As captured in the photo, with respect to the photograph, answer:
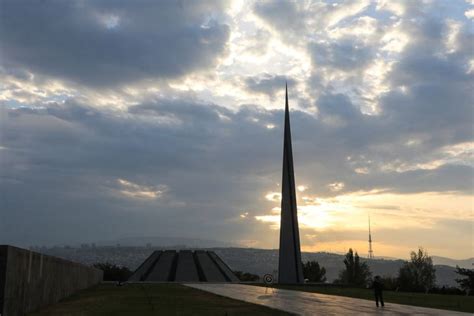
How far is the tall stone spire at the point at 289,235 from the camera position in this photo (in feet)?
195

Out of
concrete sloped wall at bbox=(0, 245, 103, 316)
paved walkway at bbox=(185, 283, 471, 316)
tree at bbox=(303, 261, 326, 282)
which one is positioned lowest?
tree at bbox=(303, 261, 326, 282)

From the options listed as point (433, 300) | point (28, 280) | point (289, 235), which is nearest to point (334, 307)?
point (433, 300)

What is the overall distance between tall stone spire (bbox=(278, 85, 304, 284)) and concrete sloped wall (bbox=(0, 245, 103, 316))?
34939 mm

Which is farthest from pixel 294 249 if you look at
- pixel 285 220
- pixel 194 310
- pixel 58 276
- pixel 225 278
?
pixel 194 310

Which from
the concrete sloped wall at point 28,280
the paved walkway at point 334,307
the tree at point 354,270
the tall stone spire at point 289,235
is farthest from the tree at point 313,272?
the concrete sloped wall at point 28,280

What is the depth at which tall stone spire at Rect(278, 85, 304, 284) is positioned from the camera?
195 ft

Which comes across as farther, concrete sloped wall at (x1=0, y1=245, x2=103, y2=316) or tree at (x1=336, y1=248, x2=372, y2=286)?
tree at (x1=336, y1=248, x2=372, y2=286)

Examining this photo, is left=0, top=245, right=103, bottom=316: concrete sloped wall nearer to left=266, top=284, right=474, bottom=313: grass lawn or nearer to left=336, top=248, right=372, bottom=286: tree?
left=266, top=284, right=474, bottom=313: grass lawn

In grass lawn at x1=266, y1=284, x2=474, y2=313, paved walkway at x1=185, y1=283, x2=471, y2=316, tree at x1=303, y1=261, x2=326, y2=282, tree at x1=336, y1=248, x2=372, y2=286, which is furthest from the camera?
tree at x1=303, y1=261, x2=326, y2=282

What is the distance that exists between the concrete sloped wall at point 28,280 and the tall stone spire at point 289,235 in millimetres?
34939

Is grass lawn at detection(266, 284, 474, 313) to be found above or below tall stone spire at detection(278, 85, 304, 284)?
below

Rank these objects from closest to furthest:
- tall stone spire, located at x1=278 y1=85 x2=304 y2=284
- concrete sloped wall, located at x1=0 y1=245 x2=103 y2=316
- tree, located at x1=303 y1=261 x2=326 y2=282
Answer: concrete sloped wall, located at x1=0 y1=245 x2=103 y2=316, tall stone spire, located at x1=278 y1=85 x2=304 y2=284, tree, located at x1=303 y1=261 x2=326 y2=282

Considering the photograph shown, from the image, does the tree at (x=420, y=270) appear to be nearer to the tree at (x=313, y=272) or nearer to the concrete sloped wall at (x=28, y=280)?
the tree at (x=313, y=272)

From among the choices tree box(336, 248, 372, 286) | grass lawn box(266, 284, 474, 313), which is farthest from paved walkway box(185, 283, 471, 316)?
tree box(336, 248, 372, 286)
